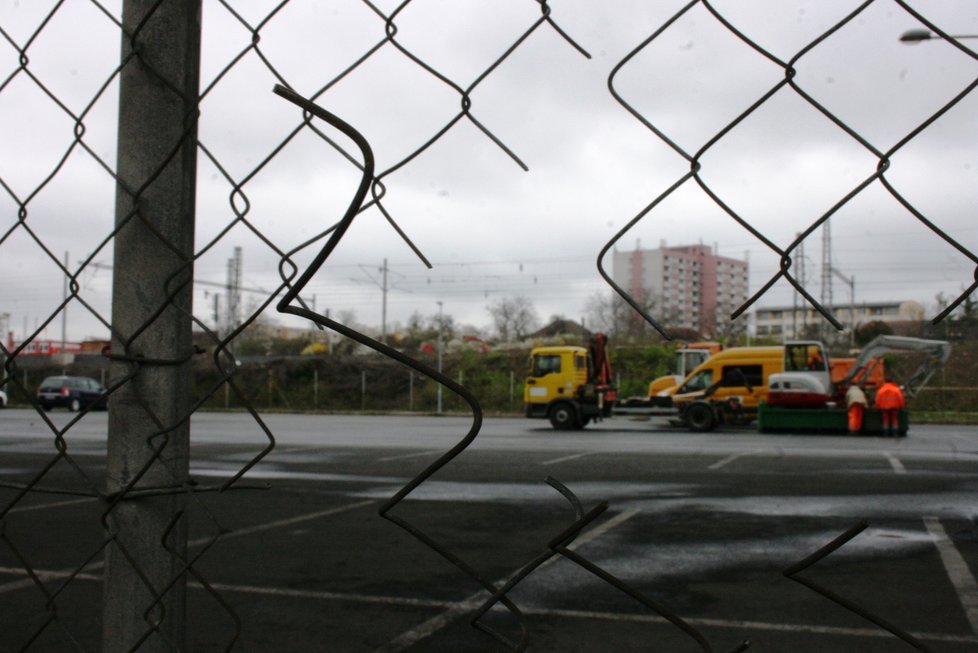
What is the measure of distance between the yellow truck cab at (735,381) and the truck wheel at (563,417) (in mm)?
2873

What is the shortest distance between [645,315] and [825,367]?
21319 mm

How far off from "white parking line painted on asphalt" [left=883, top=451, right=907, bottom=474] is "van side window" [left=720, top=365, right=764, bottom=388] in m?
8.54

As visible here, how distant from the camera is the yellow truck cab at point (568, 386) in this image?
22250 mm

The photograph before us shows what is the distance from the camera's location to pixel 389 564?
5414 millimetres

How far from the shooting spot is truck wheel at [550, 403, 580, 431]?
2206cm

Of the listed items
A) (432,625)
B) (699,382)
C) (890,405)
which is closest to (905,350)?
(890,405)

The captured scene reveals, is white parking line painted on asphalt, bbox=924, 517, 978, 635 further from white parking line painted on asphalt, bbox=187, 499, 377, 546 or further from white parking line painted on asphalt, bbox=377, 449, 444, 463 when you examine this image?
white parking line painted on asphalt, bbox=377, 449, 444, 463

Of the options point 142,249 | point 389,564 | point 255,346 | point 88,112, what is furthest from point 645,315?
point 255,346

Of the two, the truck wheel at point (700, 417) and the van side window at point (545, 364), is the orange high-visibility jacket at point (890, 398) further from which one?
the van side window at point (545, 364)

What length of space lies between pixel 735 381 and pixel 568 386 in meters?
4.58

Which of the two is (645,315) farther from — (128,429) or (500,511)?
(500,511)

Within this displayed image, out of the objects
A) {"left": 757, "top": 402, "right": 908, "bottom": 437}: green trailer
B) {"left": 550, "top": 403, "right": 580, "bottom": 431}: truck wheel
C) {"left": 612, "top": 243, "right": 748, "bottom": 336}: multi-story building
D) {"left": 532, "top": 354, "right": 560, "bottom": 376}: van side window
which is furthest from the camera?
{"left": 532, "top": 354, "right": 560, "bottom": 376}: van side window

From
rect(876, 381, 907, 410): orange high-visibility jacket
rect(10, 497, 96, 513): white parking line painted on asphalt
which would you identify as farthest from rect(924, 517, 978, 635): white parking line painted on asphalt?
rect(876, 381, 907, 410): orange high-visibility jacket

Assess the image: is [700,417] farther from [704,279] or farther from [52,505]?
[704,279]
